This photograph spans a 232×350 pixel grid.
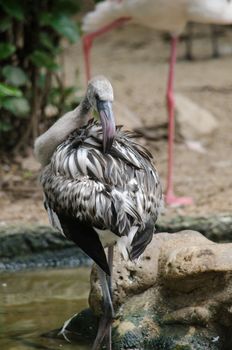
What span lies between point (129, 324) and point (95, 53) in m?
7.27

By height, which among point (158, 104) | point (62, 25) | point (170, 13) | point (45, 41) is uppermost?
point (170, 13)

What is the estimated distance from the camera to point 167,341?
14.2ft

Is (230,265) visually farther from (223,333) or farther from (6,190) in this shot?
(6,190)

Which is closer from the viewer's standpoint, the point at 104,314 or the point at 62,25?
the point at 104,314

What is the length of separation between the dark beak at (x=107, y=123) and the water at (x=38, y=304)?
1.01m

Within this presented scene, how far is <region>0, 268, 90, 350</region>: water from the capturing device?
458 cm

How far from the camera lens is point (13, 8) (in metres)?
6.75

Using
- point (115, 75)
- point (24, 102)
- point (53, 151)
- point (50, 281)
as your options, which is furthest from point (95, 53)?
point (53, 151)

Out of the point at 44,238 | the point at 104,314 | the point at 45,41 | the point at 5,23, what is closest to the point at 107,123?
the point at 104,314

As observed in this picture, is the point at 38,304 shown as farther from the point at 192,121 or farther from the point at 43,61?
the point at 192,121

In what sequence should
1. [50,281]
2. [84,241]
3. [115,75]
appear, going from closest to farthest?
[84,241], [50,281], [115,75]

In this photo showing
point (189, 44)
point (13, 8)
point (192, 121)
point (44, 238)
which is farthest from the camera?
point (189, 44)

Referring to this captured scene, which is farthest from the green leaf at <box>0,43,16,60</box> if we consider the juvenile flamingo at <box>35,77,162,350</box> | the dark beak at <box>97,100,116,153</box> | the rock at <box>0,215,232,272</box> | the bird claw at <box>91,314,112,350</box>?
the bird claw at <box>91,314,112,350</box>

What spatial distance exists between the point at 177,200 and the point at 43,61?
1.42 meters
